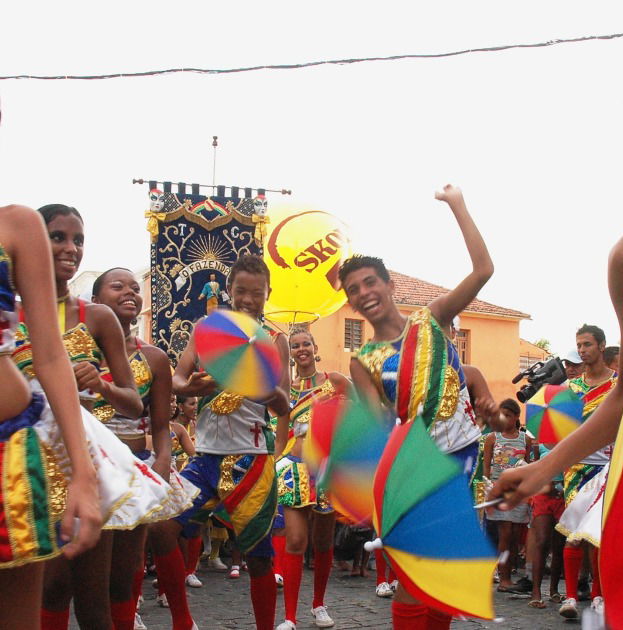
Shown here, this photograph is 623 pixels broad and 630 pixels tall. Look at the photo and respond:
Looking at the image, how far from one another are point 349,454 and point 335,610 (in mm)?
3851

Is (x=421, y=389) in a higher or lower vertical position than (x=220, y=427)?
higher

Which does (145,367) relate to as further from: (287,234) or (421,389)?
(287,234)

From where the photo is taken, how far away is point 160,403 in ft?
16.6

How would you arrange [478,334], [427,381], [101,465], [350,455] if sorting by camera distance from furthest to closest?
1. [478,334]
2. [427,381]
3. [350,455]
4. [101,465]

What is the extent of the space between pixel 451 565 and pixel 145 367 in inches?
102

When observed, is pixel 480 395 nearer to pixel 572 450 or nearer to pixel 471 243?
pixel 471 243

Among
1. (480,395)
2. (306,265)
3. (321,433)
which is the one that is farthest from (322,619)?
(306,265)

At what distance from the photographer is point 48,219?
3965 mm

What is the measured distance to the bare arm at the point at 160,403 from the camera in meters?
4.95

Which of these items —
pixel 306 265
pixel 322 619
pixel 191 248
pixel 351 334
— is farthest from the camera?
pixel 351 334

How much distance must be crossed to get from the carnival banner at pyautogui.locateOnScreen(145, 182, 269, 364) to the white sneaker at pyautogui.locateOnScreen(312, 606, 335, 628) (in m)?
6.96

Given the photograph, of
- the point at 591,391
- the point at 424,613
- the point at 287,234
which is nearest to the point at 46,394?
the point at 424,613

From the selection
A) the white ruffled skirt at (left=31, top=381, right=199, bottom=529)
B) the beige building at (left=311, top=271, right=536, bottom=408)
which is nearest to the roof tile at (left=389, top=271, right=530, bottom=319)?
the beige building at (left=311, top=271, right=536, bottom=408)

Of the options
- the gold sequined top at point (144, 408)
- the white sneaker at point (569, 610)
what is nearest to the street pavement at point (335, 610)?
the white sneaker at point (569, 610)
